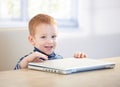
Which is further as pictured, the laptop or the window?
the window

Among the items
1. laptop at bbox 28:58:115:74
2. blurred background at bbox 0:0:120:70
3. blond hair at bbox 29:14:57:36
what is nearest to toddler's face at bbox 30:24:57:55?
blond hair at bbox 29:14:57:36

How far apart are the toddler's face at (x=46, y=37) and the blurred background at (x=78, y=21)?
86cm

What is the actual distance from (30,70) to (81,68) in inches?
8.8

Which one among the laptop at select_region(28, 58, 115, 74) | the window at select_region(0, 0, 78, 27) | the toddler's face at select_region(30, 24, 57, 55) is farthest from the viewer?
the window at select_region(0, 0, 78, 27)

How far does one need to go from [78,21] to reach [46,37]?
1.50m

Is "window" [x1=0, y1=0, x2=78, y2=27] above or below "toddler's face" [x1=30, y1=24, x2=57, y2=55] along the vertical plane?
above

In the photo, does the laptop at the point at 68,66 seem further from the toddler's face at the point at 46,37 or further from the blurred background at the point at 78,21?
the blurred background at the point at 78,21

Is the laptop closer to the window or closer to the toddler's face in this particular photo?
the toddler's face

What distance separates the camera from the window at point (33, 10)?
277 cm

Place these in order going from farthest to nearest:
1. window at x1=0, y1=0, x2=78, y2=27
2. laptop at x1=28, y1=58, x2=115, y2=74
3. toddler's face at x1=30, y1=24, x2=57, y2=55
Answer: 1. window at x1=0, y1=0, x2=78, y2=27
2. toddler's face at x1=30, y1=24, x2=57, y2=55
3. laptop at x1=28, y1=58, x2=115, y2=74

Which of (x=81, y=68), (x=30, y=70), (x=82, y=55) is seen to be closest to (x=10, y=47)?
(x=82, y=55)

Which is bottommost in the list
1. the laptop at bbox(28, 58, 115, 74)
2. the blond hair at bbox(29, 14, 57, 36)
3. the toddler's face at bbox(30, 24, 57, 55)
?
the laptop at bbox(28, 58, 115, 74)

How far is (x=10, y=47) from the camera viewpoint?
191 centimetres

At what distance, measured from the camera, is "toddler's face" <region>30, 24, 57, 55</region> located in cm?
167
